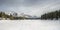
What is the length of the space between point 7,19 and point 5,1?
278 mm

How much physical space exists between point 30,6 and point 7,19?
40cm

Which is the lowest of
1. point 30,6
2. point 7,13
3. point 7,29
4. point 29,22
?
point 7,29

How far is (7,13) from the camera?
1.56m

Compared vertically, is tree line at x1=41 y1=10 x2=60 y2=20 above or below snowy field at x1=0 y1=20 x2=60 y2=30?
above

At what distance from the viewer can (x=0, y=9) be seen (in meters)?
1.56

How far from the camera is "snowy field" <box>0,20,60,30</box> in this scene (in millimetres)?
1573

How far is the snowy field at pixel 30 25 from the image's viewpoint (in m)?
1.57

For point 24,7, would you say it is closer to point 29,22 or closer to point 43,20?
point 29,22

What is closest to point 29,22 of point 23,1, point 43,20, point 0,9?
point 43,20

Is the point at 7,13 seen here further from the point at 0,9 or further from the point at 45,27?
the point at 45,27

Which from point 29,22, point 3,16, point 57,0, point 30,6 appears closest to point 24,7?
point 30,6

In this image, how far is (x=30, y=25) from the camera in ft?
5.21

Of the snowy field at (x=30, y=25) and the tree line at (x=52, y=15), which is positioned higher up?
the tree line at (x=52, y=15)

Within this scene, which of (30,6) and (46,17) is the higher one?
(30,6)
